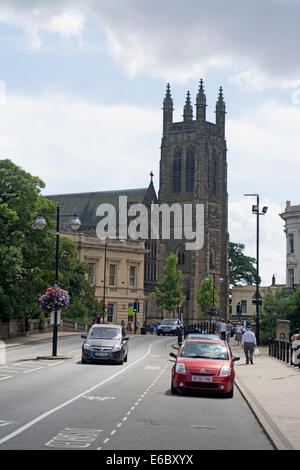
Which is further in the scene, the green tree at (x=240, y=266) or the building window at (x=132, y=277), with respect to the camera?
the green tree at (x=240, y=266)

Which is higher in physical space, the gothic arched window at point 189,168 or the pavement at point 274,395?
the gothic arched window at point 189,168

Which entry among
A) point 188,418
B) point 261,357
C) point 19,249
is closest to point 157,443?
point 188,418

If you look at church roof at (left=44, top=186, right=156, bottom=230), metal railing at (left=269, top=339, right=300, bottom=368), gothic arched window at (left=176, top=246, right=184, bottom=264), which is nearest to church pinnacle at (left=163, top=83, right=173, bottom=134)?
church roof at (left=44, top=186, right=156, bottom=230)

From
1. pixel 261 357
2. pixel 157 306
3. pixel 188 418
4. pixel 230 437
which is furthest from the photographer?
pixel 157 306

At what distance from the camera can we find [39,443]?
10.8 meters

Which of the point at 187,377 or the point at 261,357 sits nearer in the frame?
the point at 187,377

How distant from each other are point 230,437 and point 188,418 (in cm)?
225

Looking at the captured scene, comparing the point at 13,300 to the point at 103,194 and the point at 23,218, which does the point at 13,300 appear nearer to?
the point at 23,218

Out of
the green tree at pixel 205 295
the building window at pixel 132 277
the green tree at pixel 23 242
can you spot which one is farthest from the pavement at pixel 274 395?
the green tree at pixel 205 295

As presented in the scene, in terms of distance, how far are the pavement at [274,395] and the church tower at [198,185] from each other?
7454cm

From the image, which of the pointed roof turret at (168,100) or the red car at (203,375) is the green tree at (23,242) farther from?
the pointed roof turret at (168,100)

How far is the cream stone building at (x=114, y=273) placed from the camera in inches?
3292

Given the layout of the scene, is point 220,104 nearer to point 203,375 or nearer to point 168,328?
point 168,328

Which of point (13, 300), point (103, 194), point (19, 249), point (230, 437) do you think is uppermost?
point (103, 194)
